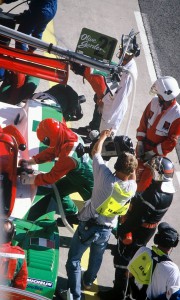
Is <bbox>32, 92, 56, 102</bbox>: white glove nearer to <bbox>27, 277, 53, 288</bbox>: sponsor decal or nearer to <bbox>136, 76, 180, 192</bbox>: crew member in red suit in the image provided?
<bbox>136, 76, 180, 192</bbox>: crew member in red suit

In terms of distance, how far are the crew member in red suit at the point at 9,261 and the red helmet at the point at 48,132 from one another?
160 centimetres

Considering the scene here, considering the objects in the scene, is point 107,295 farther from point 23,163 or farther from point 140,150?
point 140,150

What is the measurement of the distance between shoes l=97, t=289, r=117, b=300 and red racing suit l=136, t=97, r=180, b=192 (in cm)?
142

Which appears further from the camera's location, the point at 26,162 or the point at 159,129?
the point at 159,129

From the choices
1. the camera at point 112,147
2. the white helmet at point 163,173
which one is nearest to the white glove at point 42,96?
the camera at point 112,147

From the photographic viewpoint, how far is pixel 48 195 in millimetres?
6844

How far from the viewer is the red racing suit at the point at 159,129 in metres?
7.46

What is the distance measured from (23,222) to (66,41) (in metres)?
5.37

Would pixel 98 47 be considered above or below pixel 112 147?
above

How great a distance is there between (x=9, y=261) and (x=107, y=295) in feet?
6.54

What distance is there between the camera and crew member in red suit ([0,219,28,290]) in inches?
198

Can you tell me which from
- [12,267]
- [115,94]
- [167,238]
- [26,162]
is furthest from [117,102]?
[12,267]

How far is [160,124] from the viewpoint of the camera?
7535 mm

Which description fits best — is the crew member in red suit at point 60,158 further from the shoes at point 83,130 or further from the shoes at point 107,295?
the shoes at point 83,130
